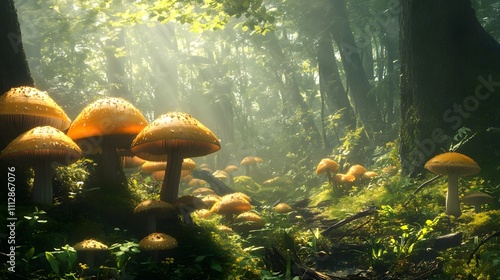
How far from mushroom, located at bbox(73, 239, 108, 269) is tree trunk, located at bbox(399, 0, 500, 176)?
6.97 meters

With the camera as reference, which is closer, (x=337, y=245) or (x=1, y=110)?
(x=1, y=110)

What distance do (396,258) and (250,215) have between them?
2.46 metres

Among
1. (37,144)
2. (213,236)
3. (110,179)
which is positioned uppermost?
(37,144)

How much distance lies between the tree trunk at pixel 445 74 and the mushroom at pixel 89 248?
697cm

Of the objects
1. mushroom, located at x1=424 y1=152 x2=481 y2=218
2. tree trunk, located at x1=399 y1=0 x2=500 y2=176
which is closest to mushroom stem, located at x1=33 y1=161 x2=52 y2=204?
mushroom, located at x1=424 y1=152 x2=481 y2=218

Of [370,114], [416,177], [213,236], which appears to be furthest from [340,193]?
[370,114]

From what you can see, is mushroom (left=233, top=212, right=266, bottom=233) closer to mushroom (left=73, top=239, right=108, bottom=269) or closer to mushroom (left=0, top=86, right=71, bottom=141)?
mushroom (left=73, top=239, right=108, bottom=269)

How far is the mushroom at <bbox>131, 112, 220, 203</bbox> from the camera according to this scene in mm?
4574

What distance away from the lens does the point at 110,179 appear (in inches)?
217

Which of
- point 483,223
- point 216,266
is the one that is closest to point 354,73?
point 483,223

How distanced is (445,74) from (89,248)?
7.85 meters

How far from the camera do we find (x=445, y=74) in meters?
8.29

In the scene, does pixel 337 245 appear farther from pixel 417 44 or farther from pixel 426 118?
pixel 417 44

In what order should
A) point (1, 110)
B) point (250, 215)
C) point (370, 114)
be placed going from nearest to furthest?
point (1, 110) < point (250, 215) < point (370, 114)
